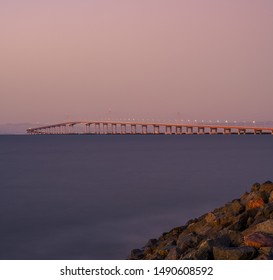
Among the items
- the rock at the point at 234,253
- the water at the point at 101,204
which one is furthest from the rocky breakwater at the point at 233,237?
the water at the point at 101,204

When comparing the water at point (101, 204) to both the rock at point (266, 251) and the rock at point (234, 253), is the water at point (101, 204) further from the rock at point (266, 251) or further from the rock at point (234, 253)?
the rock at point (266, 251)

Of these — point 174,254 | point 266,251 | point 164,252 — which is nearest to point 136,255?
point 164,252

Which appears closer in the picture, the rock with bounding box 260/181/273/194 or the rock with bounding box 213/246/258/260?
the rock with bounding box 213/246/258/260

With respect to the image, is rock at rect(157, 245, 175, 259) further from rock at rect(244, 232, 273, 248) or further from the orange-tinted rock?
the orange-tinted rock

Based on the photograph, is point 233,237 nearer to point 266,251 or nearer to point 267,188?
point 266,251

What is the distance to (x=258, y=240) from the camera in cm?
571

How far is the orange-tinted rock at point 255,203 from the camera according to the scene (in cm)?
779

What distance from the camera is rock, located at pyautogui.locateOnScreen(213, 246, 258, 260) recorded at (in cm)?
545

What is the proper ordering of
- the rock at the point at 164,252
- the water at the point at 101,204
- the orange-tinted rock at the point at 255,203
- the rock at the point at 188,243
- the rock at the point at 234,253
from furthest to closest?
the water at the point at 101,204
the orange-tinted rock at the point at 255,203
the rock at the point at 164,252
the rock at the point at 188,243
the rock at the point at 234,253

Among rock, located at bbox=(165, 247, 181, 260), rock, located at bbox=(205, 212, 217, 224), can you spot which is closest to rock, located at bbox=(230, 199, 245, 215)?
rock, located at bbox=(205, 212, 217, 224)

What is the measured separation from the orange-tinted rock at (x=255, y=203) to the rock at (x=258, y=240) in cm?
197

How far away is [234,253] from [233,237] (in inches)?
22.4

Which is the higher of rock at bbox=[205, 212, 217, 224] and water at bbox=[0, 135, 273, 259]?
water at bbox=[0, 135, 273, 259]
